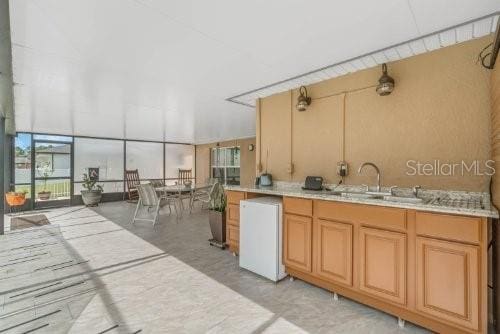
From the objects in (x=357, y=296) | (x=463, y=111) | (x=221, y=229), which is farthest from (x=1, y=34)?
(x=463, y=111)

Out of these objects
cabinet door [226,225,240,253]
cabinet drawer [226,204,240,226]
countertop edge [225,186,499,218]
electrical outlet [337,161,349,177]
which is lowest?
cabinet door [226,225,240,253]

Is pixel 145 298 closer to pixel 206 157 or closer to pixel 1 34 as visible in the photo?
pixel 1 34

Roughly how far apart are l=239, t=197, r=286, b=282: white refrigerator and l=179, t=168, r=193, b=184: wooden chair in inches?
300

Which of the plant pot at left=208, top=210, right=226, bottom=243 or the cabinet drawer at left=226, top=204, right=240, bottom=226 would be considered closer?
the cabinet drawer at left=226, top=204, right=240, bottom=226

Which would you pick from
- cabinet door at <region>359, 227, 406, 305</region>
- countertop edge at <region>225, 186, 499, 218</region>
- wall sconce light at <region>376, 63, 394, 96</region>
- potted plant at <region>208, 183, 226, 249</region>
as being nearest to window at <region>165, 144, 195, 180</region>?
potted plant at <region>208, 183, 226, 249</region>

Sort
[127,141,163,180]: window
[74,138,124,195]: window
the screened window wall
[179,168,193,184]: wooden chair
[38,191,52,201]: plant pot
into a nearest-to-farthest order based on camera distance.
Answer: the screened window wall → [38,191,52,201]: plant pot → [74,138,124,195]: window → [127,141,163,180]: window → [179,168,193,184]: wooden chair

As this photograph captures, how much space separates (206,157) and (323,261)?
849cm

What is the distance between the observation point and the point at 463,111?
213 centimetres

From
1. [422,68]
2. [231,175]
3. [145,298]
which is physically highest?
[422,68]

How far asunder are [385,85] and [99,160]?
8487mm

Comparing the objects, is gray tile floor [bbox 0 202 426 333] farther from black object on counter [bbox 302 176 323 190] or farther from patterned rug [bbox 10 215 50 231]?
patterned rug [bbox 10 215 50 231]

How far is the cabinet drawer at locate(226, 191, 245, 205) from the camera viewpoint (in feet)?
10.4

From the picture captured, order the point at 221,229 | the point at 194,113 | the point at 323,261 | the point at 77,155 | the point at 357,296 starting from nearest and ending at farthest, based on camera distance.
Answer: the point at 357,296, the point at 323,261, the point at 221,229, the point at 194,113, the point at 77,155

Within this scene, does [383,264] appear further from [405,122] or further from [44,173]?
[44,173]
